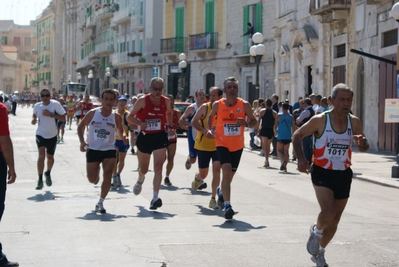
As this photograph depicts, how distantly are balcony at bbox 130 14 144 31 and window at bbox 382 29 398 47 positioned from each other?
36.6 m

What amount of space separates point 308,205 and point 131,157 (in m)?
11.0

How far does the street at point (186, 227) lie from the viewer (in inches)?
324

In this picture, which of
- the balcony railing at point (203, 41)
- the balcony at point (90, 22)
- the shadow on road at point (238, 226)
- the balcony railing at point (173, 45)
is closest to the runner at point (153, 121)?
the shadow on road at point (238, 226)

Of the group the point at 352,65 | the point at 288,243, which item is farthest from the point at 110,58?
the point at 288,243

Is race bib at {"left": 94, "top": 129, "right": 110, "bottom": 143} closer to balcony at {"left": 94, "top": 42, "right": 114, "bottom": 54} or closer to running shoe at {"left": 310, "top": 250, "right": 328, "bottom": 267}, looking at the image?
running shoe at {"left": 310, "top": 250, "right": 328, "bottom": 267}

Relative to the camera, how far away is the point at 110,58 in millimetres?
73938

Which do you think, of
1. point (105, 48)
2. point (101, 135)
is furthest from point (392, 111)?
point (105, 48)

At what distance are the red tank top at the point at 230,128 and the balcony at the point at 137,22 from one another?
166 feet

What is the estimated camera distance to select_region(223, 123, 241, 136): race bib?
11141 millimetres

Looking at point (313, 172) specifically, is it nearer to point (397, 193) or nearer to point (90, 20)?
point (397, 193)

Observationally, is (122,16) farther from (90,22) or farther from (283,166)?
(283,166)

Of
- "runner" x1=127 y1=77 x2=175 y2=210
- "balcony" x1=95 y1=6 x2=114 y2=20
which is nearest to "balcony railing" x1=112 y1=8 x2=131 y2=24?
"balcony" x1=95 y1=6 x2=114 y2=20

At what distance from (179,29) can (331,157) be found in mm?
44598

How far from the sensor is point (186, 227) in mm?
10156
